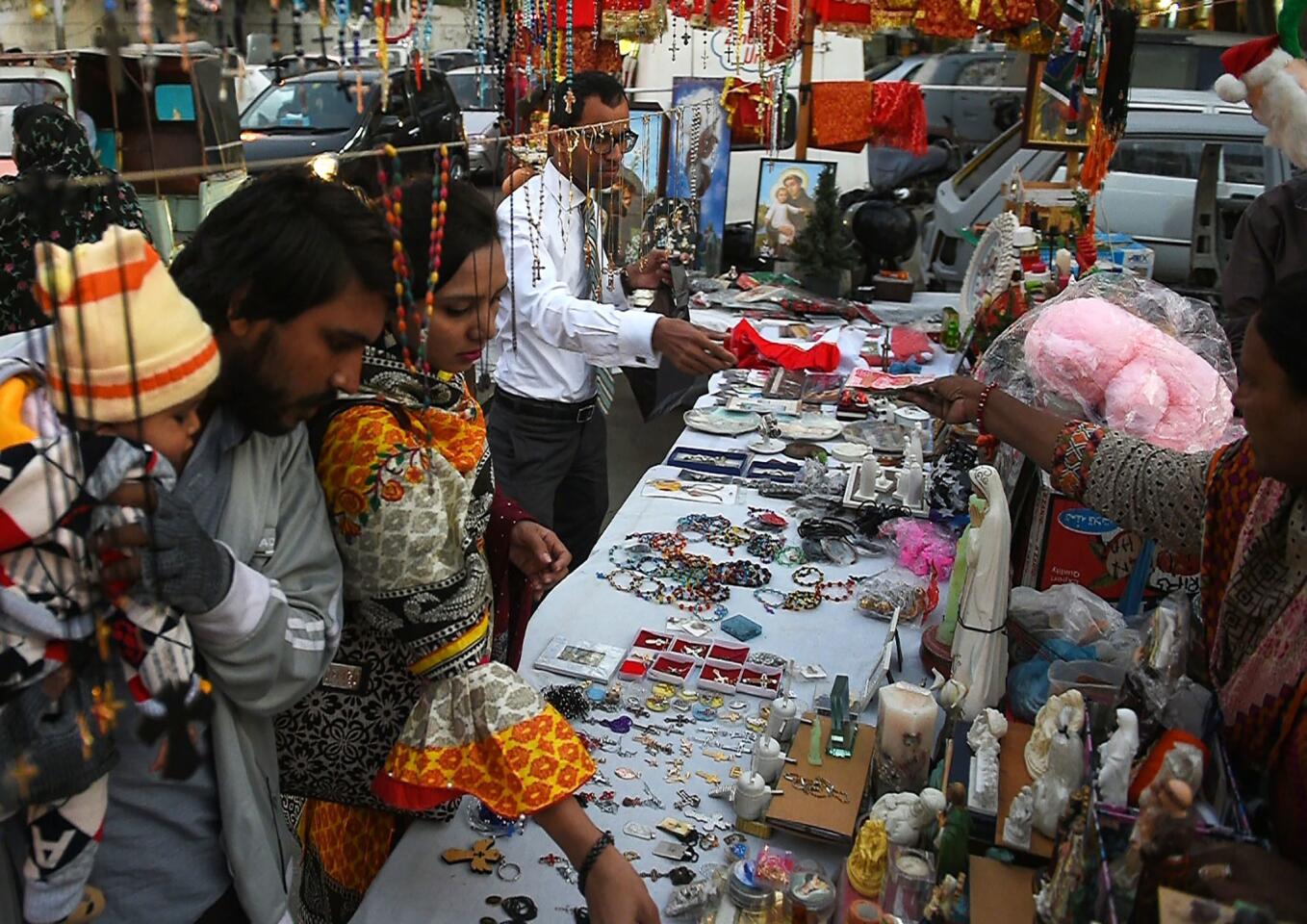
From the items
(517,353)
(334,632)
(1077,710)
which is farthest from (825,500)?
(334,632)

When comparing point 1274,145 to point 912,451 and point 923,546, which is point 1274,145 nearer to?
point 912,451

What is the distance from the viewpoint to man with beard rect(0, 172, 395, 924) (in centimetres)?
Result: 105

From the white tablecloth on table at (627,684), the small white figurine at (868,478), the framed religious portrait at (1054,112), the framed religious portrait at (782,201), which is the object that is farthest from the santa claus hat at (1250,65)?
the framed religious portrait at (782,201)

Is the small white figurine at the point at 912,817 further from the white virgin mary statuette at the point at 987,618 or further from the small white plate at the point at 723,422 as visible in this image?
the small white plate at the point at 723,422

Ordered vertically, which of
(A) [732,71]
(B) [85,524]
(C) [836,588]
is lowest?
(C) [836,588]

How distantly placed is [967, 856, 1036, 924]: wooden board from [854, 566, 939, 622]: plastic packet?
2.84 ft

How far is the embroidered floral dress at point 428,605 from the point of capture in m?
1.16

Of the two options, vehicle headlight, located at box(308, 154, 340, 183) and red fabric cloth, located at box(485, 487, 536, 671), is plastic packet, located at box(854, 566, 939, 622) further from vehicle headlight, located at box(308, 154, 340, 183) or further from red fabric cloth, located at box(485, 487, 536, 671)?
vehicle headlight, located at box(308, 154, 340, 183)

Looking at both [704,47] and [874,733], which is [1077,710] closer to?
[874,733]

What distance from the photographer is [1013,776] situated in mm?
1452

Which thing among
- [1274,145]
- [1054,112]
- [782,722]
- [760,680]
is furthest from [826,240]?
[782,722]

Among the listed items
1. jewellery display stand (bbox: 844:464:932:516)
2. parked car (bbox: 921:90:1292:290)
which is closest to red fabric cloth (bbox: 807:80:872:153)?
parked car (bbox: 921:90:1292:290)

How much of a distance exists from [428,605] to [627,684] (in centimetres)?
88

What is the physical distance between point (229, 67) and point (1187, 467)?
4.77 ft
